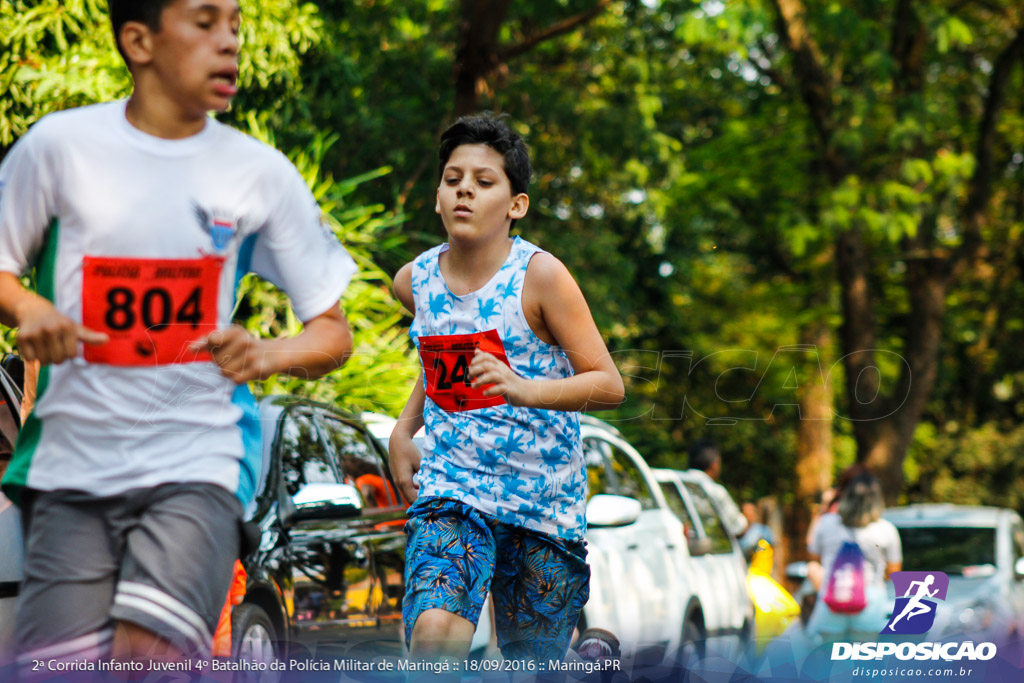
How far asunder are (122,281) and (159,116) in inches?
12.9

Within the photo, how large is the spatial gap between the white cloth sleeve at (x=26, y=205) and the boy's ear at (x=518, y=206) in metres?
1.62

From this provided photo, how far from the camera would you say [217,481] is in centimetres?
228

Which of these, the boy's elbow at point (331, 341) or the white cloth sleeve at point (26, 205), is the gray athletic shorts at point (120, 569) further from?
the white cloth sleeve at point (26, 205)

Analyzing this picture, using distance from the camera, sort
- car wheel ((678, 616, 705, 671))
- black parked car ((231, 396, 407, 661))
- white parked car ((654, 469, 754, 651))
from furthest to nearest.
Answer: white parked car ((654, 469, 754, 651))
car wheel ((678, 616, 705, 671))
black parked car ((231, 396, 407, 661))

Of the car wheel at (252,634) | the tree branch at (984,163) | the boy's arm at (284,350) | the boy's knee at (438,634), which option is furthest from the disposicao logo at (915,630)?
the tree branch at (984,163)

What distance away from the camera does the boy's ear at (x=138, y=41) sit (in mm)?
2318

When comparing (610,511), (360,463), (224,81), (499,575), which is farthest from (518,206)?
(360,463)

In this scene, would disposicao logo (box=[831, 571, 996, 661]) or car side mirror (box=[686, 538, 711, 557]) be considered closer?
disposicao logo (box=[831, 571, 996, 661])

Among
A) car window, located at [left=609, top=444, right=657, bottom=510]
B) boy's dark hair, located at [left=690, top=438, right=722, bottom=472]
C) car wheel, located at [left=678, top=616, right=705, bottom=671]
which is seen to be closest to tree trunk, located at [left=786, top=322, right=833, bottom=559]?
boy's dark hair, located at [left=690, top=438, right=722, bottom=472]

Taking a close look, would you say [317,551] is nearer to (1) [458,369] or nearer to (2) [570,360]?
(1) [458,369]

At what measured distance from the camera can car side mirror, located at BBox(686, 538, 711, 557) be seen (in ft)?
26.3

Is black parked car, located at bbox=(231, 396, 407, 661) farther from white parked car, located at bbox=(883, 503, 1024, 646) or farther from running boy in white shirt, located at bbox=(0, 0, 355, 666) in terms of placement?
white parked car, located at bbox=(883, 503, 1024, 646)

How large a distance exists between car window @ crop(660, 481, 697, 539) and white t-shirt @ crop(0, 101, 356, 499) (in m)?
6.35

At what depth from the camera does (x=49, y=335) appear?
6.84 ft
